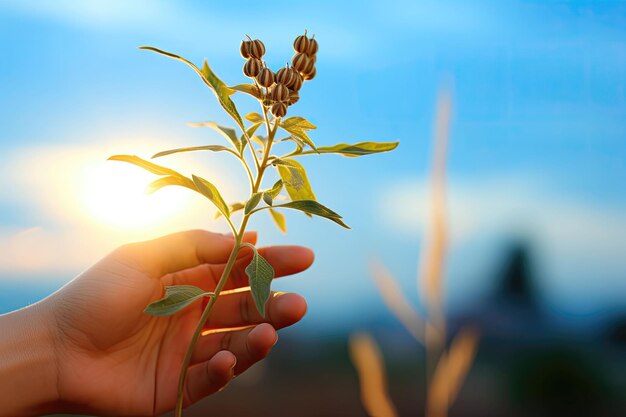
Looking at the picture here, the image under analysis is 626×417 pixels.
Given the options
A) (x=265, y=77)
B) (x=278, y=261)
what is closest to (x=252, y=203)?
(x=265, y=77)

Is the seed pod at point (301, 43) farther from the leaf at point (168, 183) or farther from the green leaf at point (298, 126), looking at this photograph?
the leaf at point (168, 183)

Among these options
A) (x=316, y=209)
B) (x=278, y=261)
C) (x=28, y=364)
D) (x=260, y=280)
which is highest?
(x=316, y=209)

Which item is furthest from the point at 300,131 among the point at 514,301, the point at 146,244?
the point at 514,301

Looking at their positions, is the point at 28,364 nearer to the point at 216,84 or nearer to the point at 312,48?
the point at 216,84

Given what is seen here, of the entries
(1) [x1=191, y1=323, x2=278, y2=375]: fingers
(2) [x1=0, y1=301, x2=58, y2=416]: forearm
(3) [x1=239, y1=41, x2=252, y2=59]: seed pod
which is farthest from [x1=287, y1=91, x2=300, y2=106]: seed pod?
(2) [x1=0, y1=301, x2=58, y2=416]: forearm

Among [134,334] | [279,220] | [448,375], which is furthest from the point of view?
[134,334]

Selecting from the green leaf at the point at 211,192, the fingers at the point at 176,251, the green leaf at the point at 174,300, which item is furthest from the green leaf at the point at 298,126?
the fingers at the point at 176,251

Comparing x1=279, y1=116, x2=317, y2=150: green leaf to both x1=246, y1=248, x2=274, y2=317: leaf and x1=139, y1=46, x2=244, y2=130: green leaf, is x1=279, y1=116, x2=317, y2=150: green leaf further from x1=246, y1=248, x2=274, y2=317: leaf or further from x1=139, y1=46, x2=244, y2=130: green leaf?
x1=246, y1=248, x2=274, y2=317: leaf
